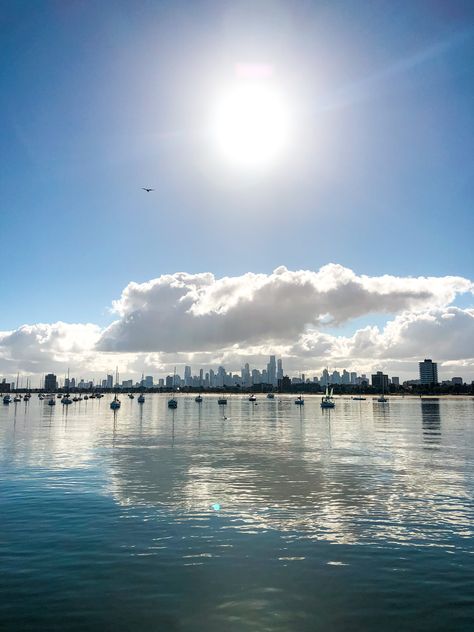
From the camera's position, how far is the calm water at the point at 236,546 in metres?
18.7

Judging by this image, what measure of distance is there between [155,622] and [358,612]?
7.86 metres

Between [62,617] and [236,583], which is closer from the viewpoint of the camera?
[62,617]

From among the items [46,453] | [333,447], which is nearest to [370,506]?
[333,447]

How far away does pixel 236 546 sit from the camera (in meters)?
26.7

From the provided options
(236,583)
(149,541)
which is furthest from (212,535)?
(236,583)

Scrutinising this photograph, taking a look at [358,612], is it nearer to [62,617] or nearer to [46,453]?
[62,617]

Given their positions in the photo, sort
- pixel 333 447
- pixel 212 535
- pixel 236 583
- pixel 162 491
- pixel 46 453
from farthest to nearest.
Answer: pixel 333 447
pixel 46 453
pixel 162 491
pixel 212 535
pixel 236 583

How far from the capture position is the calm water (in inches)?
736

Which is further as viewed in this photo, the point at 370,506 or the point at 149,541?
the point at 370,506

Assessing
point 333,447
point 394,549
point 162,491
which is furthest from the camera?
point 333,447

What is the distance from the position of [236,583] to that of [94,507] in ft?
57.3

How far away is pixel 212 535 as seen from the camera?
28656 millimetres

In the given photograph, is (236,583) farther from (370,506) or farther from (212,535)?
(370,506)

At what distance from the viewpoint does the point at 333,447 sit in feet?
245
